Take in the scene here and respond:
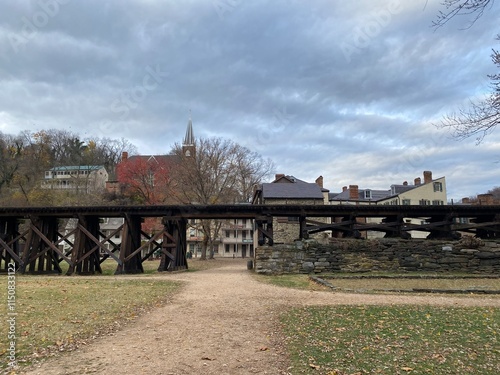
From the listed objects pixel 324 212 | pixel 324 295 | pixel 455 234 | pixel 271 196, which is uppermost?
pixel 271 196

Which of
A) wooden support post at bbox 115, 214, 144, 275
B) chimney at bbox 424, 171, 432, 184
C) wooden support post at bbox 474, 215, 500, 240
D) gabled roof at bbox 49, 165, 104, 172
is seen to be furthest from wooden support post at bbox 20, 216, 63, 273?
gabled roof at bbox 49, 165, 104, 172

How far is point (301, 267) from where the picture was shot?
18328 millimetres

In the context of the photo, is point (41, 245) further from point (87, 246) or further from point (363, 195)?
point (363, 195)

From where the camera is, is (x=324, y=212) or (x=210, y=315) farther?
(x=324, y=212)

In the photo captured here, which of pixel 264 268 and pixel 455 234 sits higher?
pixel 455 234

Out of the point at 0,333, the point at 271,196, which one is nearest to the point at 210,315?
the point at 0,333

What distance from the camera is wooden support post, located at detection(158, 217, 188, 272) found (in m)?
20.3

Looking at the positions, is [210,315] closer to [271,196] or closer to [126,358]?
[126,358]

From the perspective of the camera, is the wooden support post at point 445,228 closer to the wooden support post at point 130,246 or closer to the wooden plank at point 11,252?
the wooden support post at point 130,246

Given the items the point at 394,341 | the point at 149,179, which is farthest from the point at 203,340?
the point at 149,179

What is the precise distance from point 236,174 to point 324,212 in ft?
67.5

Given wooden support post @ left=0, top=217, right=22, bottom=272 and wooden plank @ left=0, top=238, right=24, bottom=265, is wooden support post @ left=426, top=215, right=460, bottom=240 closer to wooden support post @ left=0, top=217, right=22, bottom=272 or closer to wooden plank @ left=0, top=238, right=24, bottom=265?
wooden plank @ left=0, top=238, right=24, bottom=265

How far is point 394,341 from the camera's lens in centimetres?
590

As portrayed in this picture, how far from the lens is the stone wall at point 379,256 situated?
18078mm
